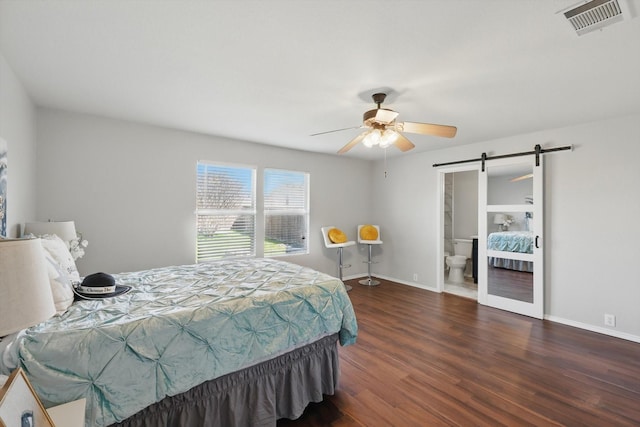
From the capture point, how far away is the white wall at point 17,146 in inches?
81.6

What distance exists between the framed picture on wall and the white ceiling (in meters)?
1.78

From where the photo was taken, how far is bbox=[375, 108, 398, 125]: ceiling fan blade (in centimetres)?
233

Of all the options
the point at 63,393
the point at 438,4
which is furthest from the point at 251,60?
the point at 63,393

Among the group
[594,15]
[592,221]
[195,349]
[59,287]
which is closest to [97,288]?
[59,287]

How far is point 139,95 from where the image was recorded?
2674mm

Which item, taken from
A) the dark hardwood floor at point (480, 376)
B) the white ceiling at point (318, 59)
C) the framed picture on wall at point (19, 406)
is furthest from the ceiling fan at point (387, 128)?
the framed picture on wall at point (19, 406)

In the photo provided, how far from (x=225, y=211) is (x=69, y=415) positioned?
326 centimetres

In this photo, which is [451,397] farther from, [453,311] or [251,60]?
[251,60]

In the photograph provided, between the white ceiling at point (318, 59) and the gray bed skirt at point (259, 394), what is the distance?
2139 millimetres

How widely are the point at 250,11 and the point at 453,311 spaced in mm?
4232

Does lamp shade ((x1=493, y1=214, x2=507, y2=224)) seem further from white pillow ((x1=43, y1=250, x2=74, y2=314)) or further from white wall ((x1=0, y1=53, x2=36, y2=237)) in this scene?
white wall ((x1=0, y1=53, x2=36, y2=237))

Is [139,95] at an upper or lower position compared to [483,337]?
upper

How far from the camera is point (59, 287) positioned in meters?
1.63

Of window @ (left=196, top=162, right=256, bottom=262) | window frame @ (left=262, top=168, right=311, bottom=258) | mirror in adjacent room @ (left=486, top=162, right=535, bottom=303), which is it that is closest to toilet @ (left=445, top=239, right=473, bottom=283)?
mirror in adjacent room @ (left=486, top=162, right=535, bottom=303)
